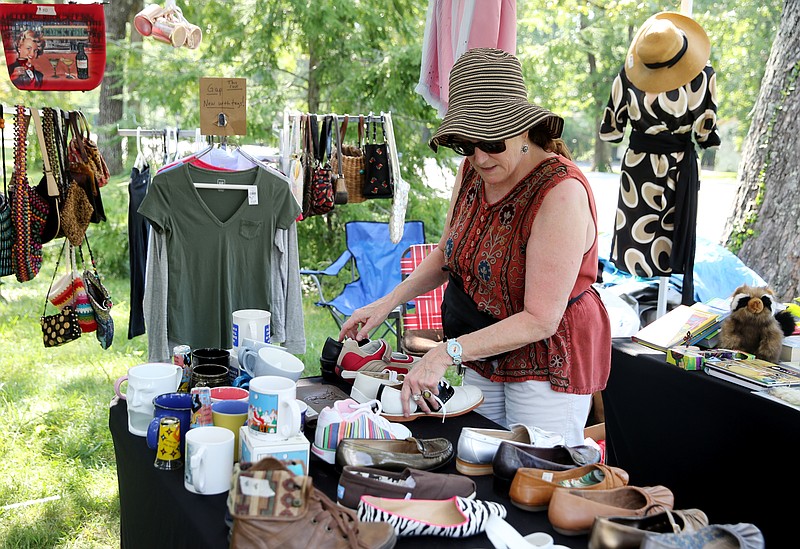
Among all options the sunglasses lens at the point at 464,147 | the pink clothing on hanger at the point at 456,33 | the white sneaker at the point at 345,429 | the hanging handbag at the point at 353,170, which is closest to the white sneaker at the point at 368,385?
the white sneaker at the point at 345,429

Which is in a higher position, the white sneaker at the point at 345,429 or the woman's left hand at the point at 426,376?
the woman's left hand at the point at 426,376

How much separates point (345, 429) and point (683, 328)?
1849mm

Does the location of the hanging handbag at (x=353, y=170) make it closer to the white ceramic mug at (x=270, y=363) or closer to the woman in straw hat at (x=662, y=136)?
the woman in straw hat at (x=662, y=136)

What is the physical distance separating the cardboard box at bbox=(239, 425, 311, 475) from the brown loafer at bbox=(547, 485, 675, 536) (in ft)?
1.61

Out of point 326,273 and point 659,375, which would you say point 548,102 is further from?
point 659,375

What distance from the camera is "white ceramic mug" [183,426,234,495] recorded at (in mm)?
1436

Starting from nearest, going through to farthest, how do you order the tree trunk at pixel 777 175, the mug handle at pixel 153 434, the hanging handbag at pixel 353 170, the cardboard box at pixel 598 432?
1. the mug handle at pixel 153 434
2. the cardboard box at pixel 598 432
3. the hanging handbag at pixel 353 170
4. the tree trunk at pixel 777 175

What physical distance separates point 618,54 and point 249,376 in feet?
63.5

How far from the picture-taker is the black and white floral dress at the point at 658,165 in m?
3.79

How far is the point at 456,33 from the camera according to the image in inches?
121

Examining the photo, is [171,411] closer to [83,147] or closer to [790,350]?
[83,147]

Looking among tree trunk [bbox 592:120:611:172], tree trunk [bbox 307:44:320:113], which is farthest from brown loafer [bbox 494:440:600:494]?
tree trunk [bbox 592:120:611:172]

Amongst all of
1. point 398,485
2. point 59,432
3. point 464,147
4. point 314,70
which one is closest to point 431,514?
point 398,485

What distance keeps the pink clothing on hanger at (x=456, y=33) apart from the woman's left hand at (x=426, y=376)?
160 cm
